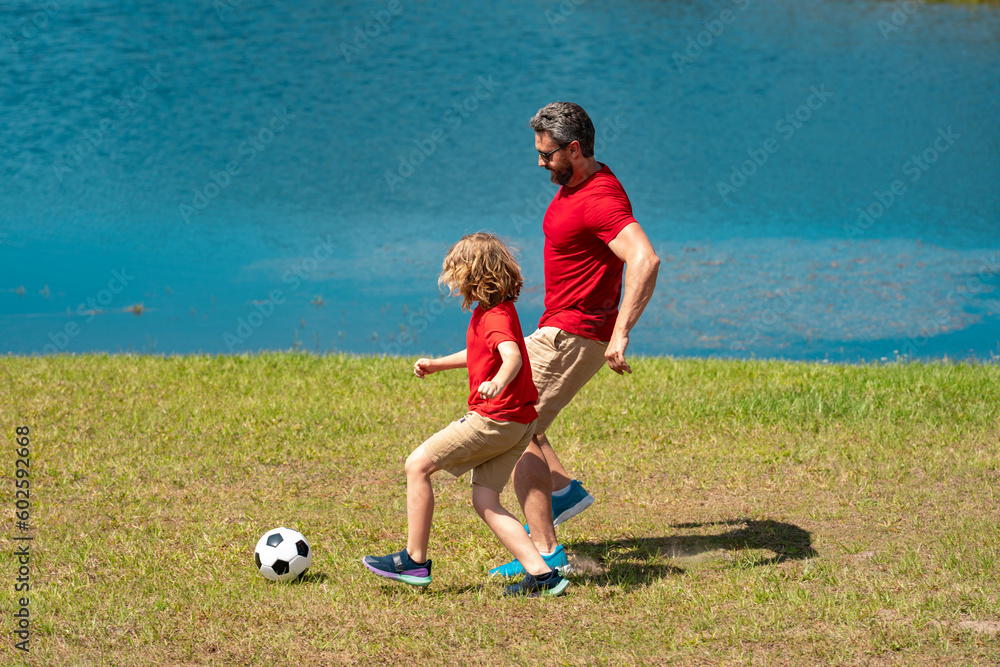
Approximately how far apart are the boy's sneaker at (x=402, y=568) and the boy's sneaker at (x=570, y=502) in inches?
42.4

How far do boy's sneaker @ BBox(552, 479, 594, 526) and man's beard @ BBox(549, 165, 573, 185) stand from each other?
6.38 feet

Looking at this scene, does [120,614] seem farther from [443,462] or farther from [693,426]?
[693,426]

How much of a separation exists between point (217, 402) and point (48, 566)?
3.98 metres

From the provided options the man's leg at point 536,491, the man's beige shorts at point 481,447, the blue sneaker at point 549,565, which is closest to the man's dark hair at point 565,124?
the man's beige shorts at point 481,447

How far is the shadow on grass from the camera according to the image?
5.91m

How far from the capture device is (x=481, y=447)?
517cm

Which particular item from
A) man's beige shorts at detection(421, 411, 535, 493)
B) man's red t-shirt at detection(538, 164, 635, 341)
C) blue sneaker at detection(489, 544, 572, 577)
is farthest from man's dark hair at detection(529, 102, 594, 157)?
blue sneaker at detection(489, 544, 572, 577)

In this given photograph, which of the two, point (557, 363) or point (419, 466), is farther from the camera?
point (557, 363)

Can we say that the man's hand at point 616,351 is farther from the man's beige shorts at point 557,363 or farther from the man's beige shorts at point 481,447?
the man's beige shorts at point 481,447

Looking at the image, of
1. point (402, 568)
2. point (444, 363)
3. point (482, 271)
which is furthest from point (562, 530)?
point (482, 271)

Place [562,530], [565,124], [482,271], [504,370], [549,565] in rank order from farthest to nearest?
[562,530] < [549,565] < [565,124] < [482,271] < [504,370]

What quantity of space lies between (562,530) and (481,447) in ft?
6.13

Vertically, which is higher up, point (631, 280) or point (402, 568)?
point (631, 280)

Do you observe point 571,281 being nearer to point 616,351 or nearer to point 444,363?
point 616,351
